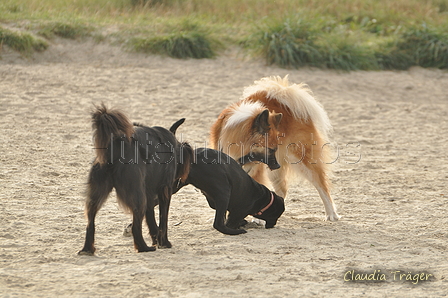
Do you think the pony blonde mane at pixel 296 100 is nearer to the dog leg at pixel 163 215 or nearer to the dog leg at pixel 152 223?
the dog leg at pixel 163 215

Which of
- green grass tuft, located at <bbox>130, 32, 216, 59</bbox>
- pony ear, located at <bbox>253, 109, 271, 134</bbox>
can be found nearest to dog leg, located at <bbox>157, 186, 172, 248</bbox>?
pony ear, located at <bbox>253, 109, 271, 134</bbox>

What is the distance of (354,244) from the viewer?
447cm

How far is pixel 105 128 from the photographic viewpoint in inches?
144

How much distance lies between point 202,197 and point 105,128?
2545 millimetres

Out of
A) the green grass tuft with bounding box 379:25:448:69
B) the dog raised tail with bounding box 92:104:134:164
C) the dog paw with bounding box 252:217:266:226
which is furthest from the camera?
the green grass tuft with bounding box 379:25:448:69

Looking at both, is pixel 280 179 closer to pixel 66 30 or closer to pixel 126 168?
pixel 126 168

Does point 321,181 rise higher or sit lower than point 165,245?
higher

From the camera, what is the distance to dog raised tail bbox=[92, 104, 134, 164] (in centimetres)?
366

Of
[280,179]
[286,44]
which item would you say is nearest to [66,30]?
[286,44]

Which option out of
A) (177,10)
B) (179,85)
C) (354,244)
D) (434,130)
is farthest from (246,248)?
(177,10)

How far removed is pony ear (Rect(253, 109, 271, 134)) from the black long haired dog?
114 centimetres

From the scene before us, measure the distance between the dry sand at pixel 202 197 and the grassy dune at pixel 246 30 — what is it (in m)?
0.46

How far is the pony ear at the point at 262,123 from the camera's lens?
4.99 meters

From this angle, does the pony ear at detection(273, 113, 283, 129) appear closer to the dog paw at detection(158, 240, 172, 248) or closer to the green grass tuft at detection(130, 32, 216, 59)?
the dog paw at detection(158, 240, 172, 248)
